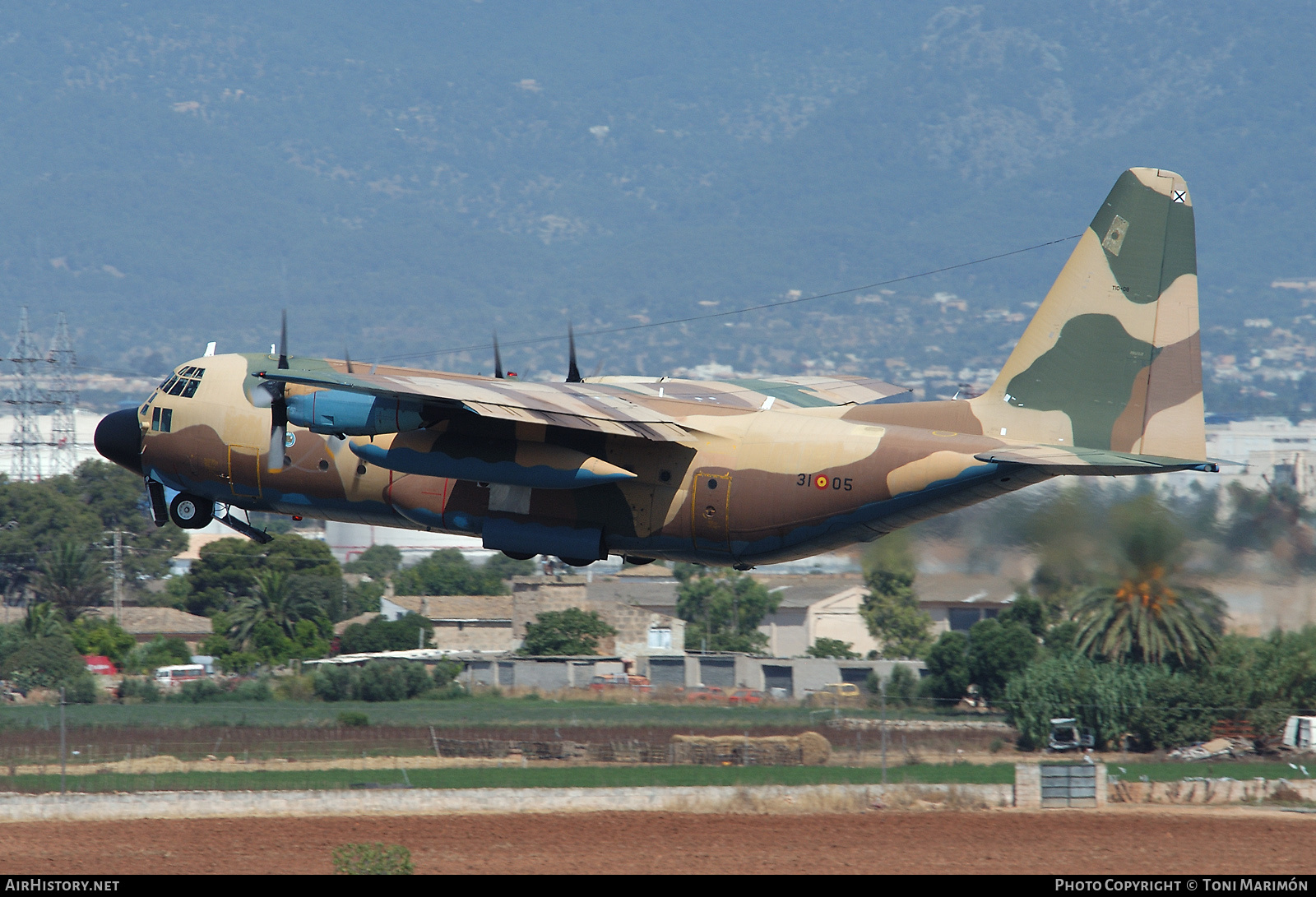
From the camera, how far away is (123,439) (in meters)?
30.0

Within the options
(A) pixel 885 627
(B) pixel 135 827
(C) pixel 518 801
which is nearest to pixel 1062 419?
(C) pixel 518 801

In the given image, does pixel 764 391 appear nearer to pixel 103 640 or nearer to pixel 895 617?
pixel 895 617

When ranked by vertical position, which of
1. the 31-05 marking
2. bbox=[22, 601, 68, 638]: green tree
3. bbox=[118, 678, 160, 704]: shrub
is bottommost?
bbox=[118, 678, 160, 704]: shrub

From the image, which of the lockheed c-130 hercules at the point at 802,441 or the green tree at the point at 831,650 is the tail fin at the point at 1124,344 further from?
the green tree at the point at 831,650

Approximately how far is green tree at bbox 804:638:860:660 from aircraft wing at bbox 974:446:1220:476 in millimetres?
42330

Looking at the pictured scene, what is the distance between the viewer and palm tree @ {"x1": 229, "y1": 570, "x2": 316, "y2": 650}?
69312mm

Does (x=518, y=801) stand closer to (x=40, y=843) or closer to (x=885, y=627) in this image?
(x=40, y=843)

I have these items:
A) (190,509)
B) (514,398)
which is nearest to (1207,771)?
(514,398)

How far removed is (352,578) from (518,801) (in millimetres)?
70515

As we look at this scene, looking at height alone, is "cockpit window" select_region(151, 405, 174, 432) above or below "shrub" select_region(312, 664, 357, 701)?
above

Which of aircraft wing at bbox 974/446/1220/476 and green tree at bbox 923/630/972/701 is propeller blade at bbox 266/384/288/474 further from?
green tree at bbox 923/630/972/701

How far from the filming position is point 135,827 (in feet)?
97.1

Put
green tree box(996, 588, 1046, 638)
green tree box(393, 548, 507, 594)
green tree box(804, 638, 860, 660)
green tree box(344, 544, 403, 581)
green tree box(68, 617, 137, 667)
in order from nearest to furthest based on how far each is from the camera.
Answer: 1. green tree box(996, 588, 1046, 638)
2. green tree box(68, 617, 137, 667)
3. green tree box(804, 638, 860, 660)
4. green tree box(393, 548, 507, 594)
5. green tree box(344, 544, 403, 581)

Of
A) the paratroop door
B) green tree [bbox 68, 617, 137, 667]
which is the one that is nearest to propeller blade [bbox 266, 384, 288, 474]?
the paratroop door
